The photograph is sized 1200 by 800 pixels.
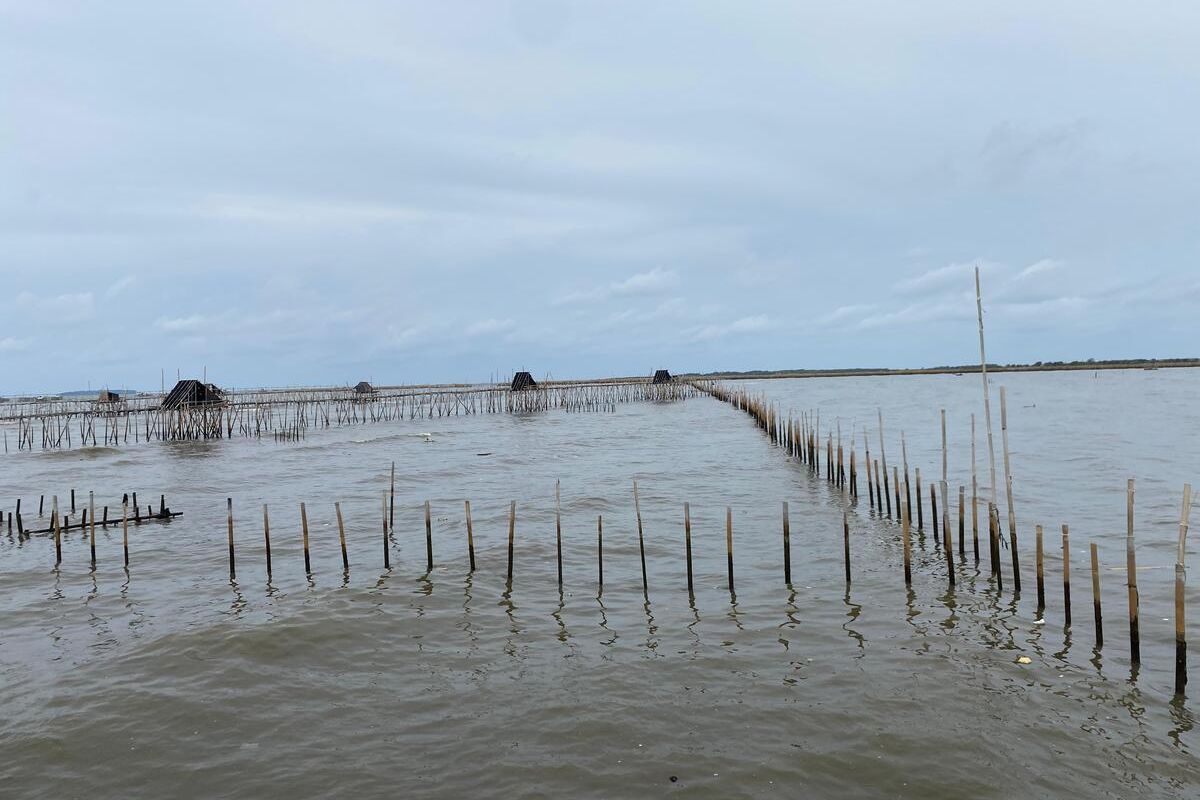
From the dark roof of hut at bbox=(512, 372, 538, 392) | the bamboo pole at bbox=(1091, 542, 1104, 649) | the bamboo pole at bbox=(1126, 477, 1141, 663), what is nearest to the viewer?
the bamboo pole at bbox=(1126, 477, 1141, 663)

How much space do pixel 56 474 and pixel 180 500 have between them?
9499 mm

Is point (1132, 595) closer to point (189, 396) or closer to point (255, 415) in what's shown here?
point (189, 396)

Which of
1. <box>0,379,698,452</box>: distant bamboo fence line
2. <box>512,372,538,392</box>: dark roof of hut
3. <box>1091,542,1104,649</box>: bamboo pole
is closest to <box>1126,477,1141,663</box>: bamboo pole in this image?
<box>1091,542,1104,649</box>: bamboo pole

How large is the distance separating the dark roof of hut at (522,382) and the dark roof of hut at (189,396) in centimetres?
2153

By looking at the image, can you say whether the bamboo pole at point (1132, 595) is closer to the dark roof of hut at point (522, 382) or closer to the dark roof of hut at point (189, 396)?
the dark roof of hut at point (189, 396)

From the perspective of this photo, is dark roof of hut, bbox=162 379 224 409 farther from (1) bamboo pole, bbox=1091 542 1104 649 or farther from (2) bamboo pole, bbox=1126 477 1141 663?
(2) bamboo pole, bbox=1126 477 1141 663

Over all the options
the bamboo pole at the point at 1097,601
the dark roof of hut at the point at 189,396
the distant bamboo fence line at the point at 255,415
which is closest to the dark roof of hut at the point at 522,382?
the distant bamboo fence line at the point at 255,415

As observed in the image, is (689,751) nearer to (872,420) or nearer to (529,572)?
(529,572)

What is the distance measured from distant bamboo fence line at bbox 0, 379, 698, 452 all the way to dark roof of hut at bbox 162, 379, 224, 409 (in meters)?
0.43

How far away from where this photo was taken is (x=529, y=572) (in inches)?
427

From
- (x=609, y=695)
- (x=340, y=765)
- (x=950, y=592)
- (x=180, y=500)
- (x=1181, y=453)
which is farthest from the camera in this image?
(x=1181, y=453)

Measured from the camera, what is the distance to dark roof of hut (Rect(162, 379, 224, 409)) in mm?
35344

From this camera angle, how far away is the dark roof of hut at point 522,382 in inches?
2142

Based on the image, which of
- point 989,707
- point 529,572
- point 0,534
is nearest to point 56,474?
point 0,534
